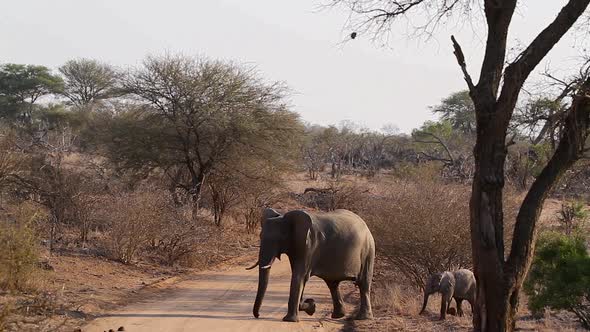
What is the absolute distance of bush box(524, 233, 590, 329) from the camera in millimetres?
10391

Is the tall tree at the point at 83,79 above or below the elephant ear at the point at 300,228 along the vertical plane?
above

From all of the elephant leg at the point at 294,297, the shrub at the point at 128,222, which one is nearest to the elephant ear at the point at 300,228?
the elephant leg at the point at 294,297

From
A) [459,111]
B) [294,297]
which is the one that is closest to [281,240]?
[294,297]

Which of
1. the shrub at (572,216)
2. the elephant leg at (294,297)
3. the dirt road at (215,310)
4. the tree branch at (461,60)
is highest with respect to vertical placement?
the tree branch at (461,60)

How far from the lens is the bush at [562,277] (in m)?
10.4

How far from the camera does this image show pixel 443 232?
14.5 m

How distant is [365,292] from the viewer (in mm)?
12281

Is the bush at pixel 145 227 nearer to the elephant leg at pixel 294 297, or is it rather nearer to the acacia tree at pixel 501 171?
the elephant leg at pixel 294 297

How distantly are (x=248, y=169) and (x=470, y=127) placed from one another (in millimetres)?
34254

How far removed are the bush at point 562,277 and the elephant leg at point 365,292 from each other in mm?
2556

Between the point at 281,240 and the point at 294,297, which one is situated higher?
the point at 281,240

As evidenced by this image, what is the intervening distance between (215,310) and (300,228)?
6.82ft

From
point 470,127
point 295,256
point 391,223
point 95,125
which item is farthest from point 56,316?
point 470,127

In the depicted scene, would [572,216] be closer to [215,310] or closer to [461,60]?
[215,310]
